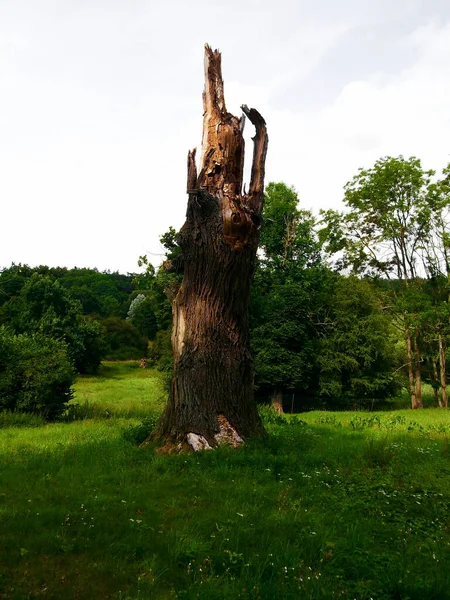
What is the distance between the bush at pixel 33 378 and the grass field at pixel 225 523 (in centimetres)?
847

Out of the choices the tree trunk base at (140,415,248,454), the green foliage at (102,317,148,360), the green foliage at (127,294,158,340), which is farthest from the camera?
the green foliage at (127,294,158,340)

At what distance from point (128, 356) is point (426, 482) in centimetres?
6907

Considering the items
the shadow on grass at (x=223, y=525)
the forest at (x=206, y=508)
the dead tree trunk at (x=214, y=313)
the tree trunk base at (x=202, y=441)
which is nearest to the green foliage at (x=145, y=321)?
the forest at (x=206, y=508)

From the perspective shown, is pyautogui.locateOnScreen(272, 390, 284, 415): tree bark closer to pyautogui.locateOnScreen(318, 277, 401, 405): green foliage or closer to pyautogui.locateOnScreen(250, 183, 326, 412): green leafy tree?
pyautogui.locateOnScreen(250, 183, 326, 412): green leafy tree

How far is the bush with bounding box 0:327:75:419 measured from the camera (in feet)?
53.0

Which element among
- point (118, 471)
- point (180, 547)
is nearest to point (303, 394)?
point (118, 471)

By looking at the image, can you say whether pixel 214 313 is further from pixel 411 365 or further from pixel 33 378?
pixel 411 365

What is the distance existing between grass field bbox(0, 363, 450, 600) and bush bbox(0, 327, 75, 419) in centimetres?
847

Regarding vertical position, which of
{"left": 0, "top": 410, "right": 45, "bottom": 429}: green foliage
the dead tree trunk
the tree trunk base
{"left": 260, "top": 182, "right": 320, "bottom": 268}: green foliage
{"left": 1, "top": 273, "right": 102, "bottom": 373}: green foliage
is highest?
{"left": 260, "top": 182, "right": 320, "bottom": 268}: green foliage

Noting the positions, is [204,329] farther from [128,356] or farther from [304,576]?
[128,356]

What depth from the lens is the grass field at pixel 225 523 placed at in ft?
11.3

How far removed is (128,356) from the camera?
7269 cm

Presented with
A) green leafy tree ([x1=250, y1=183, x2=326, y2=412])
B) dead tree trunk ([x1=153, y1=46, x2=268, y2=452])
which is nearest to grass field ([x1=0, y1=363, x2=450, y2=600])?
dead tree trunk ([x1=153, y1=46, x2=268, y2=452])

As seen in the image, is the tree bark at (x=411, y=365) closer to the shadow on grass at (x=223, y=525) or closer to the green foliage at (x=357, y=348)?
the green foliage at (x=357, y=348)
